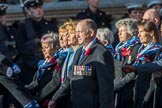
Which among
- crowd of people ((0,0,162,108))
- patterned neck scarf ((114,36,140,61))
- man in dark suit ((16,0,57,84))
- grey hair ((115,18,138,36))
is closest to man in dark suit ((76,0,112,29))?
man in dark suit ((16,0,57,84))

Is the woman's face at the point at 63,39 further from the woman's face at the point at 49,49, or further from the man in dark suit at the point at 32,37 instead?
the man in dark suit at the point at 32,37

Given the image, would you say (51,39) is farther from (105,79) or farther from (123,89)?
(105,79)

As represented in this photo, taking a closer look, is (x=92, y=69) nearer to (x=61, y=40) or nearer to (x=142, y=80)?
(x=142, y=80)

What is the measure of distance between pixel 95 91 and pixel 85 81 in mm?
150

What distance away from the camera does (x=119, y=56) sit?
980cm

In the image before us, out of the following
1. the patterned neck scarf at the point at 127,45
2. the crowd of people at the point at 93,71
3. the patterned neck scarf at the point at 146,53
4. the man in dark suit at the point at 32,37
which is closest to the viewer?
the crowd of people at the point at 93,71

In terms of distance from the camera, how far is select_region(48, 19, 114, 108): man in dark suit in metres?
8.58

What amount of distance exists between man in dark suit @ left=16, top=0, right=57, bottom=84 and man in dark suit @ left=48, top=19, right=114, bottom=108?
314 cm

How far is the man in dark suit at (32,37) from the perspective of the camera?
12227 mm

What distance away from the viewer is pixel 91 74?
8758mm

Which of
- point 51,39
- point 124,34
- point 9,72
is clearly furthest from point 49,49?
point 9,72

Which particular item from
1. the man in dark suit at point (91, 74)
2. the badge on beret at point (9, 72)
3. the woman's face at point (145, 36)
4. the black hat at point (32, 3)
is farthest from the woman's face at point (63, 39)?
the black hat at point (32, 3)

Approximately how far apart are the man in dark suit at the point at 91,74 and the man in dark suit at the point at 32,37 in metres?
3.14

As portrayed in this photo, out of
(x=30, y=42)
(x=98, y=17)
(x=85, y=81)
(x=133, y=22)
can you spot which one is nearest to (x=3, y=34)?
(x=30, y=42)
